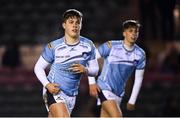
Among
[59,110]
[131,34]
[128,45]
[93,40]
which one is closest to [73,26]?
[59,110]

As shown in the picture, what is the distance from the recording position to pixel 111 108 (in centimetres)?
739

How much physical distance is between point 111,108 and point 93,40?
264 inches

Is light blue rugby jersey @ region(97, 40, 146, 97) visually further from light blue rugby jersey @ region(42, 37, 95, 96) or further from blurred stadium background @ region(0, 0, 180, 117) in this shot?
blurred stadium background @ region(0, 0, 180, 117)

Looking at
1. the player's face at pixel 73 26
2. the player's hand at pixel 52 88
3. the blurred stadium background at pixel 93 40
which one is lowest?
the blurred stadium background at pixel 93 40

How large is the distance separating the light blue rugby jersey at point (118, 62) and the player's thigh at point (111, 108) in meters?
0.18

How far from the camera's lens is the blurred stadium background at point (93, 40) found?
33.3 feet

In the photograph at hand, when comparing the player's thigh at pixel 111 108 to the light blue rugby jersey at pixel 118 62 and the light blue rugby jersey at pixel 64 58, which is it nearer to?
the light blue rugby jersey at pixel 118 62

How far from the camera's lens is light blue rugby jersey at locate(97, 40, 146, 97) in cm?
755

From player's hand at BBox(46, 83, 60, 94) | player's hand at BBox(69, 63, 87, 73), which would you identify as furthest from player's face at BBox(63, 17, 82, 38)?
player's hand at BBox(46, 83, 60, 94)

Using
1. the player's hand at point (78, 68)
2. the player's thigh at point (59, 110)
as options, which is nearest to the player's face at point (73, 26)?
the player's hand at point (78, 68)

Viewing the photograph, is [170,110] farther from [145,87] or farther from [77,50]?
[77,50]

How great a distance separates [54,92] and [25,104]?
642 cm

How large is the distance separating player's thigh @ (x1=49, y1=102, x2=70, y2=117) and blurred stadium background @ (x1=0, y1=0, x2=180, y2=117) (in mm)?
2593

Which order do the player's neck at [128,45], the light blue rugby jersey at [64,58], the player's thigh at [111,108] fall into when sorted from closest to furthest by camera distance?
the light blue rugby jersey at [64,58], the player's thigh at [111,108], the player's neck at [128,45]
